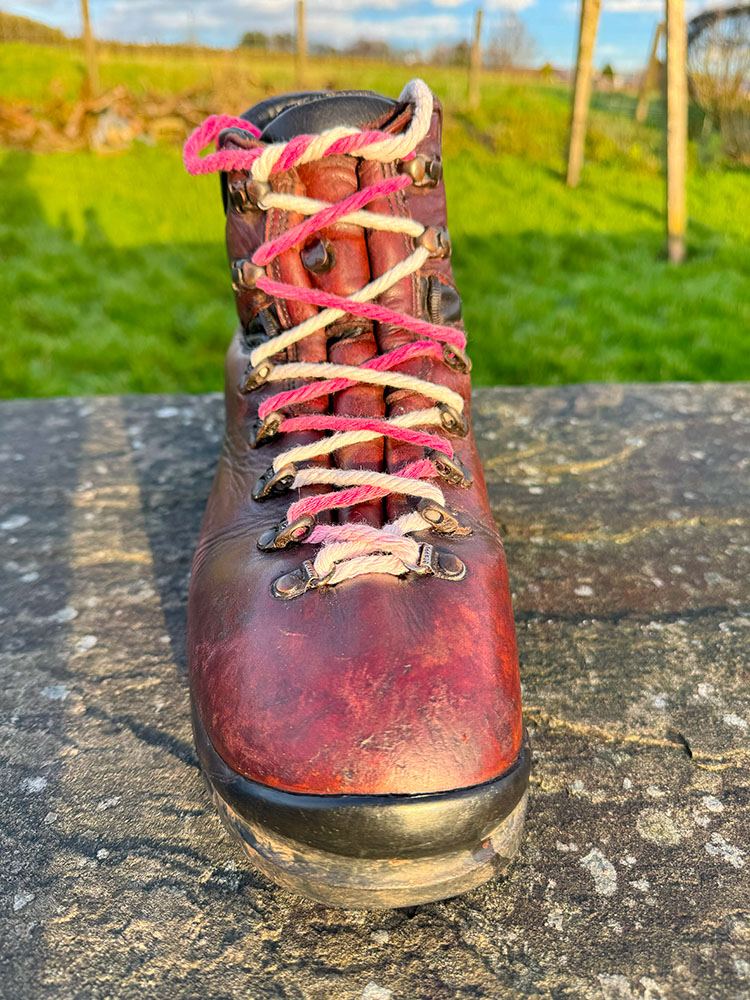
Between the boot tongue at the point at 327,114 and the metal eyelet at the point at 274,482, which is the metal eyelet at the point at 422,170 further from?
the metal eyelet at the point at 274,482

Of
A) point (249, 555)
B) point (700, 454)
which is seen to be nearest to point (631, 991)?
point (249, 555)

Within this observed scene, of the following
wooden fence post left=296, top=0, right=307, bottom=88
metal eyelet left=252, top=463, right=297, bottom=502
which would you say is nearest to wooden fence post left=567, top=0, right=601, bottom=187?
wooden fence post left=296, top=0, right=307, bottom=88

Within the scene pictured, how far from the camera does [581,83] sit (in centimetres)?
484

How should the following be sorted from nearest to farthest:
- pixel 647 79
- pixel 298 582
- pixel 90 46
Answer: pixel 298 582, pixel 90 46, pixel 647 79

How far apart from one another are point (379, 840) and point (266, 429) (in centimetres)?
68

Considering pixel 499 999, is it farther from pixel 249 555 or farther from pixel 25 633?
pixel 25 633

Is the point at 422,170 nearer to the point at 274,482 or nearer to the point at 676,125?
the point at 274,482

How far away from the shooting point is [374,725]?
85 cm

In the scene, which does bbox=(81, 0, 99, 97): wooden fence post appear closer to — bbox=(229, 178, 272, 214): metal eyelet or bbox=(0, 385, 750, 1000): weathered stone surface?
bbox=(0, 385, 750, 1000): weathered stone surface

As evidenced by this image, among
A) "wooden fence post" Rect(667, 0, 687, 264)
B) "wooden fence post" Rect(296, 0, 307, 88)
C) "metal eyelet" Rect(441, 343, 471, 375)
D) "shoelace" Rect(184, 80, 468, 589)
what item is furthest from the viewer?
"wooden fence post" Rect(296, 0, 307, 88)

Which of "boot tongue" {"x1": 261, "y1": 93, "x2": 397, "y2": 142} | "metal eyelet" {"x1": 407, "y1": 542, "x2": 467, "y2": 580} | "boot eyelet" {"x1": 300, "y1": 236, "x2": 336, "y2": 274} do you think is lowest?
"metal eyelet" {"x1": 407, "y1": 542, "x2": 467, "y2": 580}

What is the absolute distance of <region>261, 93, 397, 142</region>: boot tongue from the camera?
3.93 ft

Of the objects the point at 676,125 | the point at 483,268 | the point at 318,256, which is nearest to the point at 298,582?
the point at 318,256

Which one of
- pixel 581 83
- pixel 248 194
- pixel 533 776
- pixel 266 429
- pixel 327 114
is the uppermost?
pixel 581 83
